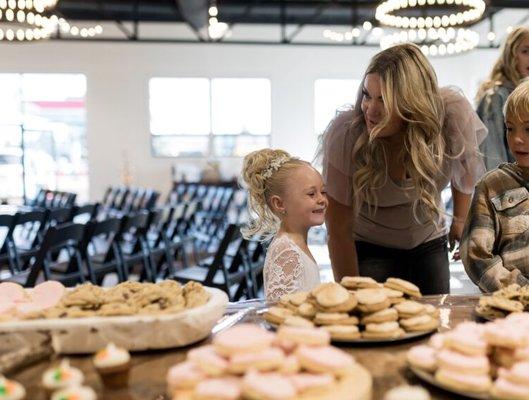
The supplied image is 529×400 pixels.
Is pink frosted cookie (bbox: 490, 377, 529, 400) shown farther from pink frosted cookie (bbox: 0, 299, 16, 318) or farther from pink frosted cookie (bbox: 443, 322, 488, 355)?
pink frosted cookie (bbox: 0, 299, 16, 318)

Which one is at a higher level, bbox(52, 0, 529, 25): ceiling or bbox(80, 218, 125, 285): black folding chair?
bbox(52, 0, 529, 25): ceiling

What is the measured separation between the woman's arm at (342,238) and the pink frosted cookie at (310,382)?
1492mm

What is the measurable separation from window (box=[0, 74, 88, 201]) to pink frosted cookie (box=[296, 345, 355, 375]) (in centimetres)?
1305

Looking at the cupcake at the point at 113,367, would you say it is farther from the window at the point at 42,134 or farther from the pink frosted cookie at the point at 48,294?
the window at the point at 42,134

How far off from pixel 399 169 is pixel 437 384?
1.38 meters

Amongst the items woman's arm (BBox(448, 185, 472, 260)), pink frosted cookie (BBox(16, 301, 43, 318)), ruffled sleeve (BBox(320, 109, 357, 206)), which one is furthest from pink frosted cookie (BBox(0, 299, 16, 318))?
woman's arm (BBox(448, 185, 472, 260))

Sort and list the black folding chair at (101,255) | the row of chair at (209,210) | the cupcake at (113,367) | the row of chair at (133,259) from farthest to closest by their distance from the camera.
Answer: the row of chair at (209,210) < the black folding chair at (101,255) < the row of chair at (133,259) < the cupcake at (113,367)

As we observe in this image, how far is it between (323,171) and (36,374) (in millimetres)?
1466

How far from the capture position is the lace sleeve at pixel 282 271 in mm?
2090

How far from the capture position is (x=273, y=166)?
7.90 feet

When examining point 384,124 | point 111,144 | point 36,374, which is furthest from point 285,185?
point 111,144

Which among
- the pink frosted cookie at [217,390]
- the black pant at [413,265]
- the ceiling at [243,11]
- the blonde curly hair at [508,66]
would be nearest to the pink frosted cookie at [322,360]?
the pink frosted cookie at [217,390]

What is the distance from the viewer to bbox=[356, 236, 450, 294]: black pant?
97.1 inches

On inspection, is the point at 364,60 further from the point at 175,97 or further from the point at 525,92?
the point at 525,92
